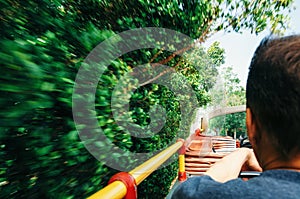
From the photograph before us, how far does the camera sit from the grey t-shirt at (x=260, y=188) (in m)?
0.67

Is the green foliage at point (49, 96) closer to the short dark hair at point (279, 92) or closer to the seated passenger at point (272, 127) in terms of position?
the seated passenger at point (272, 127)

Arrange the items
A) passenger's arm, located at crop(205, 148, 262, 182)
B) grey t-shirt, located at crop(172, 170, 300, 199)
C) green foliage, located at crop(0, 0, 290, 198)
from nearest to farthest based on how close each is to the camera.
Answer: grey t-shirt, located at crop(172, 170, 300, 199) < green foliage, located at crop(0, 0, 290, 198) < passenger's arm, located at crop(205, 148, 262, 182)

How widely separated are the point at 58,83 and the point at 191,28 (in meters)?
2.69

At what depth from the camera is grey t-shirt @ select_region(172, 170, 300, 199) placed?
67 cm

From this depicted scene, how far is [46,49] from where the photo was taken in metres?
1.01

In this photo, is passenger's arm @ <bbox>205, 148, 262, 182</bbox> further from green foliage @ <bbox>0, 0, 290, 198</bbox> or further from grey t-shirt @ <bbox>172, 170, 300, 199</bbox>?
green foliage @ <bbox>0, 0, 290, 198</bbox>

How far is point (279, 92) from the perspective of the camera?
2.38 ft

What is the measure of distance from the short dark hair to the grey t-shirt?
0.08 metres

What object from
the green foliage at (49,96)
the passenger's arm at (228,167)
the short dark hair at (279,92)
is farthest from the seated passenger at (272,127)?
the green foliage at (49,96)

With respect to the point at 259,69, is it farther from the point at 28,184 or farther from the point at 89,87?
the point at 28,184

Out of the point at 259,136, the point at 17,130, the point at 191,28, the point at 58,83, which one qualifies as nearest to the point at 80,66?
the point at 58,83

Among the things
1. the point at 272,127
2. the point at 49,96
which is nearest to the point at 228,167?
the point at 272,127

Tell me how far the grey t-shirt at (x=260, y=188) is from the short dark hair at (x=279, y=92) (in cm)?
8

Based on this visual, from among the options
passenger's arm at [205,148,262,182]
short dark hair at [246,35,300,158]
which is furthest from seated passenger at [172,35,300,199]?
passenger's arm at [205,148,262,182]
